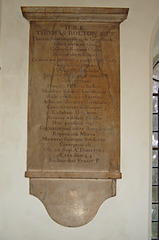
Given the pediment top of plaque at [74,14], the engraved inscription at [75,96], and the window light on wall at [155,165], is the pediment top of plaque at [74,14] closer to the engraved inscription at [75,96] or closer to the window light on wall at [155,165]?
the engraved inscription at [75,96]

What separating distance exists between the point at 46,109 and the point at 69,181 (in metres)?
0.74

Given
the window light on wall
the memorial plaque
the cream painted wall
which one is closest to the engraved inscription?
the memorial plaque

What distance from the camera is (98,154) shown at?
9.53 ft

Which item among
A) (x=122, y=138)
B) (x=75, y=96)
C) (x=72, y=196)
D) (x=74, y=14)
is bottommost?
(x=72, y=196)

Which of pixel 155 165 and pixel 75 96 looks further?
pixel 155 165

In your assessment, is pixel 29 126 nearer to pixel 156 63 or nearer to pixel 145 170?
pixel 145 170

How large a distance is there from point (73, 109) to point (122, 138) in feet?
1.85

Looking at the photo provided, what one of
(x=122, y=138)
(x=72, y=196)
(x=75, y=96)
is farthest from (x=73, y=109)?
(x=72, y=196)

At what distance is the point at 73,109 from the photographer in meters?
2.93

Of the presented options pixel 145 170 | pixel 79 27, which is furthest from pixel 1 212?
pixel 79 27

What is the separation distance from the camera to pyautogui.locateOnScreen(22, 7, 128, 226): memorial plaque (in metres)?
2.88

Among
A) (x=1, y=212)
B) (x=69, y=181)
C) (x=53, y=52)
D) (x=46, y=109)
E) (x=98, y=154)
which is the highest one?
(x=53, y=52)

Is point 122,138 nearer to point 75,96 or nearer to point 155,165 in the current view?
point 75,96

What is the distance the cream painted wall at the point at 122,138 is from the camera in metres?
2.88
